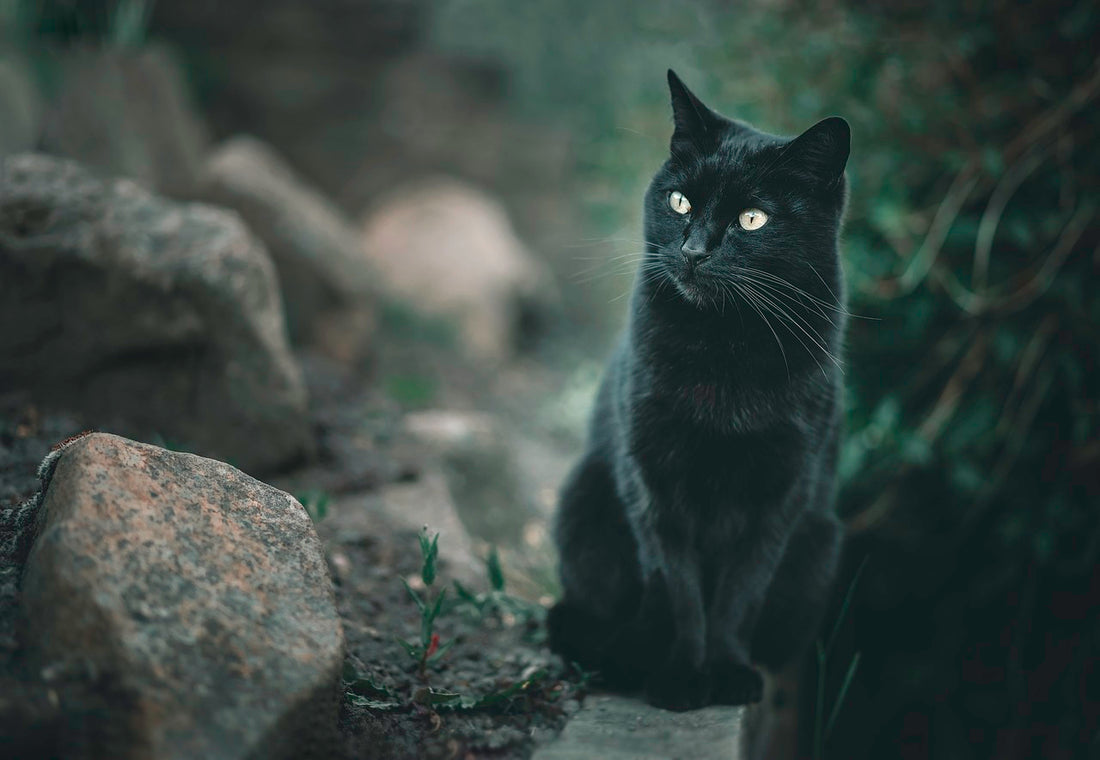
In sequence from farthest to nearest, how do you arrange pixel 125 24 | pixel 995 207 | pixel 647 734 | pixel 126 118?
1. pixel 125 24
2. pixel 126 118
3. pixel 995 207
4. pixel 647 734

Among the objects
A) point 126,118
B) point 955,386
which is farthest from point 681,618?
point 126,118

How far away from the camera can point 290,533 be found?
5.85ft

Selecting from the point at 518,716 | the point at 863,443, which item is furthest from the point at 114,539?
the point at 863,443

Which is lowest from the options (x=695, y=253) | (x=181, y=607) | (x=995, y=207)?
(x=181, y=607)

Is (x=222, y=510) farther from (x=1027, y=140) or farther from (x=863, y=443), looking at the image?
(x=1027, y=140)

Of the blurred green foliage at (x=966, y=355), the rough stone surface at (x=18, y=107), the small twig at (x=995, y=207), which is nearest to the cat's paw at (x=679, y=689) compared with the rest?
the blurred green foliage at (x=966, y=355)

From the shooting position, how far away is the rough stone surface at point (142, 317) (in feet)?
9.05

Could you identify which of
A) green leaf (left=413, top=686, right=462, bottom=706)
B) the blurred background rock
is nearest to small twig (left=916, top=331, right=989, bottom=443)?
the blurred background rock

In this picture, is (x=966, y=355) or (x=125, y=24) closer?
(x=966, y=355)

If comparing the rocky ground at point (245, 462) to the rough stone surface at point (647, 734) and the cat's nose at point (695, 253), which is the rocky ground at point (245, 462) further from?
the cat's nose at point (695, 253)

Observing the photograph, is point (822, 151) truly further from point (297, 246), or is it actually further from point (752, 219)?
point (297, 246)

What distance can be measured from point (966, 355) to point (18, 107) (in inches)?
158

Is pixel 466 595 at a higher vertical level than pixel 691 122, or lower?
lower

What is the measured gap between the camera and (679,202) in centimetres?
212
